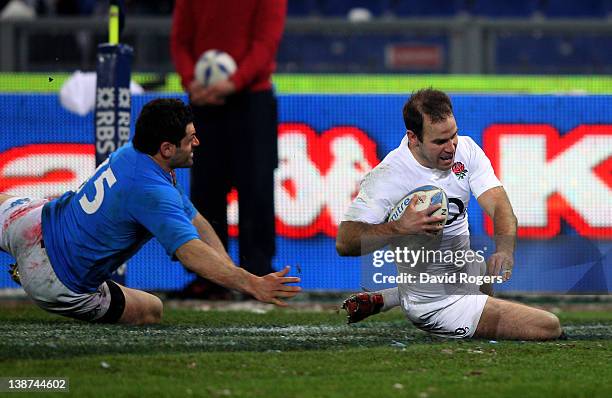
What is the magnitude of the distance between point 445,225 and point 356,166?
12.5 feet

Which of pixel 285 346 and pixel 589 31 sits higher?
pixel 589 31

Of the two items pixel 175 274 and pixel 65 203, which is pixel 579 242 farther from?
pixel 65 203

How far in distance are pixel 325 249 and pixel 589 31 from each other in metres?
3.88

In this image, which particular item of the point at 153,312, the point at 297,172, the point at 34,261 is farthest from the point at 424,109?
the point at 297,172

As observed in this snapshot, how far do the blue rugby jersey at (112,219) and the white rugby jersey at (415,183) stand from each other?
106 cm

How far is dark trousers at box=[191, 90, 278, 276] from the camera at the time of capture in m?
10.5

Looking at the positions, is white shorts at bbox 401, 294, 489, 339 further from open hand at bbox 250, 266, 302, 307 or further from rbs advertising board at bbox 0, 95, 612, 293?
rbs advertising board at bbox 0, 95, 612, 293

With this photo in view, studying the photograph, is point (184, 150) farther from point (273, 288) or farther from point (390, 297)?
point (390, 297)

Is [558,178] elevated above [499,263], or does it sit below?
above

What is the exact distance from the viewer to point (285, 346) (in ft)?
22.9

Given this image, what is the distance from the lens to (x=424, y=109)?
7.24m

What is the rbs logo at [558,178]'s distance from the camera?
36.2ft

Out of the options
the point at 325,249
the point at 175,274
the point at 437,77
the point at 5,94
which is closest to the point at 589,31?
the point at 437,77

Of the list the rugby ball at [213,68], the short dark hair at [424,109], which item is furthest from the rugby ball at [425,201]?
the rugby ball at [213,68]
